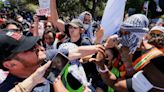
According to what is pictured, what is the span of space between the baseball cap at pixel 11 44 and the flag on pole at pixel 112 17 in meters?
1.78

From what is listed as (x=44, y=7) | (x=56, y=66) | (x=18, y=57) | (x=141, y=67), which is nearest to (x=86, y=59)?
(x=141, y=67)

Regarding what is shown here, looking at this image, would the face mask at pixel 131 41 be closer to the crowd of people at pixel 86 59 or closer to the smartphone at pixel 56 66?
the crowd of people at pixel 86 59

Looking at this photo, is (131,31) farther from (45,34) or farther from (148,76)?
(45,34)

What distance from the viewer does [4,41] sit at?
8.94 ft

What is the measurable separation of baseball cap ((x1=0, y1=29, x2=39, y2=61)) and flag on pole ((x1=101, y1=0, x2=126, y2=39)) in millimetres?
1782

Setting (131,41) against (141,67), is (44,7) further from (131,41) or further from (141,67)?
(141,67)

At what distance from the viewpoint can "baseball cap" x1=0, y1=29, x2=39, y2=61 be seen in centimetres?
273

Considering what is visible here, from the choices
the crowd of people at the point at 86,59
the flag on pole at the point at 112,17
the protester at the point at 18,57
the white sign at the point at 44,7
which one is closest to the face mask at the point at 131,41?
the crowd of people at the point at 86,59

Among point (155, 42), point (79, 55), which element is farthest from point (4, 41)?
point (155, 42)

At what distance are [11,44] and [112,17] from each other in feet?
6.57

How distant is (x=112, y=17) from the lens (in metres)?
4.53

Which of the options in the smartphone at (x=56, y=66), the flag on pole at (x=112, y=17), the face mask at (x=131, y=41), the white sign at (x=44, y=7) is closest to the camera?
the smartphone at (x=56, y=66)

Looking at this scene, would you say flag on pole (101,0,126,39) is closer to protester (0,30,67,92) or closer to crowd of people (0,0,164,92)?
crowd of people (0,0,164,92)

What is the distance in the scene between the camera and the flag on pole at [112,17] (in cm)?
451
